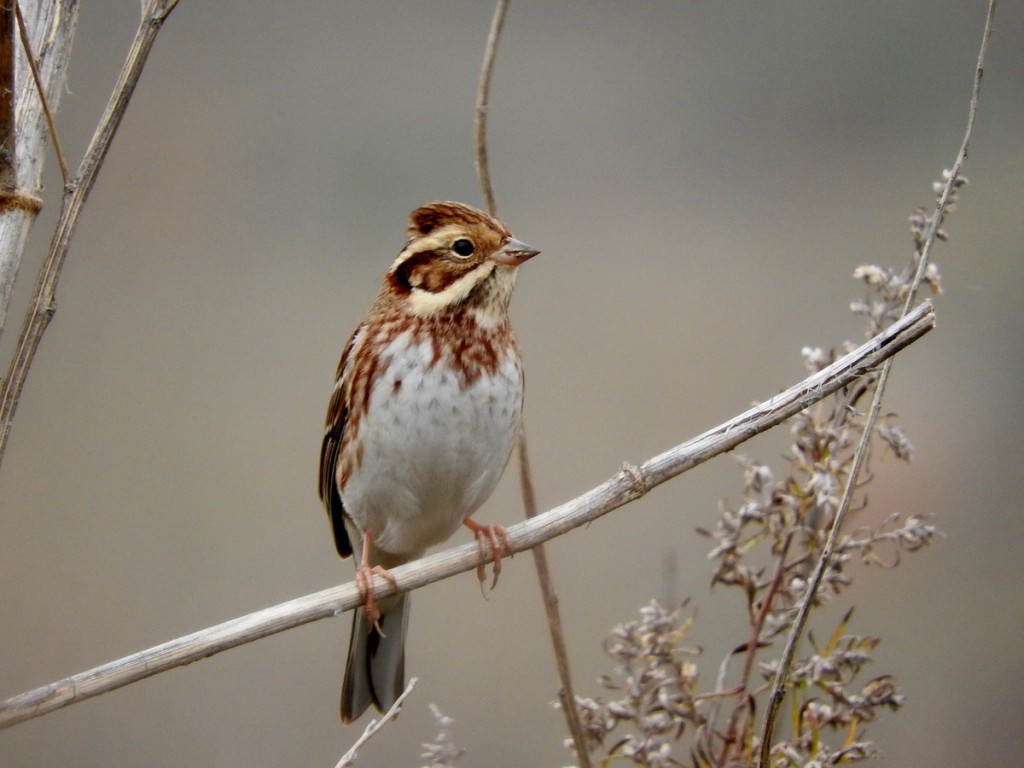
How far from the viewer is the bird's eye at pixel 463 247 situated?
4.69 feet

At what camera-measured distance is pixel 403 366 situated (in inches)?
57.5

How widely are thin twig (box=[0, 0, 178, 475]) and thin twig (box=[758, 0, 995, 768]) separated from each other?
2.24ft

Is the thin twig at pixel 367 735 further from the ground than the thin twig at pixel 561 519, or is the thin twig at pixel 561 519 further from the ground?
the thin twig at pixel 561 519

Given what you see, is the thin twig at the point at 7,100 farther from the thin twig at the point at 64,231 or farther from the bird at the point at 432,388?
the bird at the point at 432,388

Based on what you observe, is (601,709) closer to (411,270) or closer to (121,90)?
(411,270)

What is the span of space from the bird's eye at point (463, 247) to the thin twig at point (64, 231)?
0.56 metres

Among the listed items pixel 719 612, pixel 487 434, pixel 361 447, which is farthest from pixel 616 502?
pixel 719 612

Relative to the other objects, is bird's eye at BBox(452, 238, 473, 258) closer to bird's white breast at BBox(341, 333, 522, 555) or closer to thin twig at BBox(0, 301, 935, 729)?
bird's white breast at BBox(341, 333, 522, 555)

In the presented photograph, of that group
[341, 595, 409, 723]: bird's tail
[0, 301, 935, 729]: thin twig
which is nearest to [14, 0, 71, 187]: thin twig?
[0, 301, 935, 729]: thin twig

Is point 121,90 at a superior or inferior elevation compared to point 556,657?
superior

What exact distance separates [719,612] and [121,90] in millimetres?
1496

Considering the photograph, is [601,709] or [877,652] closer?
[601,709]

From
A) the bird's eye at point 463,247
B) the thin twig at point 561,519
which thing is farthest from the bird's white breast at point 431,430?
the thin twig at point 561,519

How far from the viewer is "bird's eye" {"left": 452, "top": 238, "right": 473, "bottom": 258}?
143 centimetres
